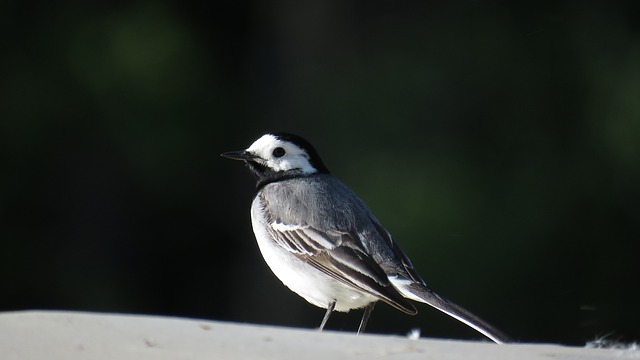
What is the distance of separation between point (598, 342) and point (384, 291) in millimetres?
1067

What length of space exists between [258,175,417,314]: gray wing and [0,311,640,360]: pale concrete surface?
1.18m

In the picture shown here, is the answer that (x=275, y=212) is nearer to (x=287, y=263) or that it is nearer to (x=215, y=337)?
(x=287, y=263)

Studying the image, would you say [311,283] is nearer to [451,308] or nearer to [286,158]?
[451,308]

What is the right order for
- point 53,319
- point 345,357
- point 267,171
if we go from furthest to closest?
1. point 267,171
2. point 53,319
3. point 345,357

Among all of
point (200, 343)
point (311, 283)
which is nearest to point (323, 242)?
point (311, 283)

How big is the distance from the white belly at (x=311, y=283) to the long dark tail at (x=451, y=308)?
0.54 ft

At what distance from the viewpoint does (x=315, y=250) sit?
5395 millimetres

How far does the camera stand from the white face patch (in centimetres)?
609

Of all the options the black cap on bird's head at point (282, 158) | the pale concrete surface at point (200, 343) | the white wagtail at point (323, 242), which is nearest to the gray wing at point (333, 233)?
the white wagtail at point (323, 242)

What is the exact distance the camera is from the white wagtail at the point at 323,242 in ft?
17.0

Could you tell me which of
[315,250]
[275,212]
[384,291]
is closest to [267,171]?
[275,212]

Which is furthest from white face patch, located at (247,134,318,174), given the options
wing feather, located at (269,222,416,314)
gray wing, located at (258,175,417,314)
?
wing feather, located at (269,222,416,314)

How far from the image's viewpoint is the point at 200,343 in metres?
3.65

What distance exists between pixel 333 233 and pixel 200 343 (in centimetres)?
192
